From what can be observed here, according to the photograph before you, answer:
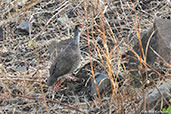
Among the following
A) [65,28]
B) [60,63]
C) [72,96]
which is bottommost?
[72,96]

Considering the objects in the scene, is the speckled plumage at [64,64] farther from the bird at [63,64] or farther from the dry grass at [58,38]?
the dry grass at [58,38]

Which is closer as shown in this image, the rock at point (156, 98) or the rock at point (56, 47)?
the rock at point (156, 98)

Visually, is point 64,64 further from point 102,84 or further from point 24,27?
point 24,27

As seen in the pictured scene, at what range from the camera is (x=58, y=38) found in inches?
286

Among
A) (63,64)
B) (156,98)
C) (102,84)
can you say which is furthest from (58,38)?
(156,98)

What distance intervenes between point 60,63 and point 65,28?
6.09 ft

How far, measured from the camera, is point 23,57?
22.8ft

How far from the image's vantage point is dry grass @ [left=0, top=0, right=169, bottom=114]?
506cm

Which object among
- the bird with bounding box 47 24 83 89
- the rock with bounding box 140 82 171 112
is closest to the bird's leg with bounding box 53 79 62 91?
the bird with bounding box 47 24 83 89

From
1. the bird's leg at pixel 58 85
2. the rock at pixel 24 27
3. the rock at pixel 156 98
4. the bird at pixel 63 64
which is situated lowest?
the rock at pixel 156 98

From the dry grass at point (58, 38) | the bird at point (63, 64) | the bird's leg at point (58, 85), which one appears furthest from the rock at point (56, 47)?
the bird's leg at point (58, 85)

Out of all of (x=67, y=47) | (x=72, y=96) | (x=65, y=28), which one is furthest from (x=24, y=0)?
(x=72, y=96)

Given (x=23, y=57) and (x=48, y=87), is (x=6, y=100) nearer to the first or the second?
(x=48, y=87)

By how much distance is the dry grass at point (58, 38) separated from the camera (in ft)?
16.6
